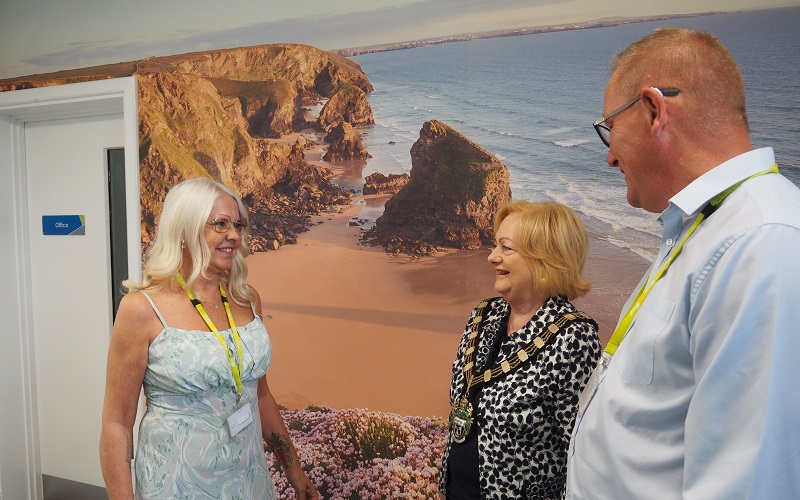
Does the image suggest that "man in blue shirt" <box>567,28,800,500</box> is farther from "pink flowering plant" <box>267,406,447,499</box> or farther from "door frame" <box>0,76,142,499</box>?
"door frame" <box>0,76,142,499</box>

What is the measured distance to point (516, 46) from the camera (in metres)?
2.41

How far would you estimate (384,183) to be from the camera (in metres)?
2.64

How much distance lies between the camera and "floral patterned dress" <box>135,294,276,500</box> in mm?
1711

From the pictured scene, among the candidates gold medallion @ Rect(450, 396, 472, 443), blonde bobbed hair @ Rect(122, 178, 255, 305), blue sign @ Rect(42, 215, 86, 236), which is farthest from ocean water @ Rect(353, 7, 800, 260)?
Answer: blue sign @ Rect(42, 215, 86, 236)

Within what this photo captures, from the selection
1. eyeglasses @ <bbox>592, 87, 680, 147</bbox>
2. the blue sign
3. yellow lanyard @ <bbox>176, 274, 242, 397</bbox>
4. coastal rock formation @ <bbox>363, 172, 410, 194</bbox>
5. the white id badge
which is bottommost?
the white id badge

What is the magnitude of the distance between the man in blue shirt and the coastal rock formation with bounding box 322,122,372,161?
5.44ft

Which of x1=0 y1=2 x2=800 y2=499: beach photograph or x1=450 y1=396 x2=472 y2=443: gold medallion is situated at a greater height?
x1=0 y1=2 x2=800 y2=499: beach photograph

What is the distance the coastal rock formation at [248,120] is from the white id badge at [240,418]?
1148mm

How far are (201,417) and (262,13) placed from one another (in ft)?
6.48

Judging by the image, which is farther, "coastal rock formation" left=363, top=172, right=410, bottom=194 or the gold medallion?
"coastal rock formation" left=363, top=172, right=410, bottom=194

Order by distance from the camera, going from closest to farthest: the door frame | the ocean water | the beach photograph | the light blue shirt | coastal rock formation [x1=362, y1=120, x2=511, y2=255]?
the light blue shirt < the ocean water < the beach photograph < coastal rock formation [x1=362, y1=120, x2=511, y2=255] < the door frame

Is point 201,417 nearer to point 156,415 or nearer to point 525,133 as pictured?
point 156,415

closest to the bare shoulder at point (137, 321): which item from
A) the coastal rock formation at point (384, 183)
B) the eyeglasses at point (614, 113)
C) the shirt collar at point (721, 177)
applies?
the coastal rock formation at point (384, 183)

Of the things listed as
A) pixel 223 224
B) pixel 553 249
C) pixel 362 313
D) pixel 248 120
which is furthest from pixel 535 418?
pixel 248 120
